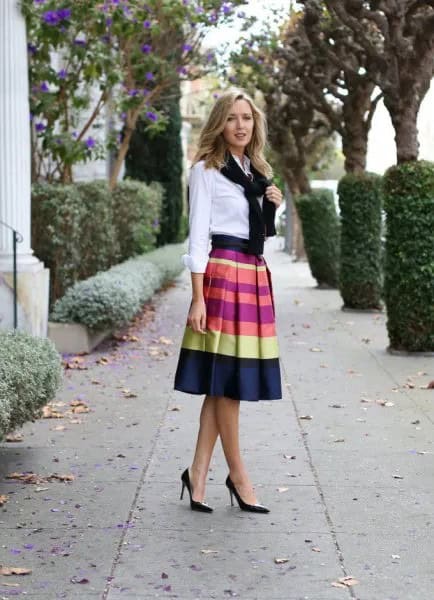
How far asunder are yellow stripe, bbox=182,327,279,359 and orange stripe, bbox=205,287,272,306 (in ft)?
0.55

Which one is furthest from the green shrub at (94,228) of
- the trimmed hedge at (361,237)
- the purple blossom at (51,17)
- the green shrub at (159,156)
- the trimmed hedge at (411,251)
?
the green shrub at (159,156)

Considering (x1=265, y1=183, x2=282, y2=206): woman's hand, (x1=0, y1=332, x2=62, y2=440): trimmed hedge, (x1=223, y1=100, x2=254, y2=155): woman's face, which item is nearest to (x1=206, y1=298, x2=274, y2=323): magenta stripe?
(x1=265, y1=183, x2=282, y2=206): woman's hand

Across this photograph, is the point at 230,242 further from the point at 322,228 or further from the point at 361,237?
the point at 322,228

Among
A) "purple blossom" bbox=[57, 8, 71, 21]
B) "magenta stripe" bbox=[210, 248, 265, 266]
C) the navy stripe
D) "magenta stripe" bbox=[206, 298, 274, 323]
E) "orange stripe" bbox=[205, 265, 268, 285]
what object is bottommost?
the navy stripe

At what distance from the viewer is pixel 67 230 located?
12664 millimetres

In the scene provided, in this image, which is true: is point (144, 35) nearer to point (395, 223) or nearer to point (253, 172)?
point (395, 223)

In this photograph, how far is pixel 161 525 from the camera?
518 centimetres

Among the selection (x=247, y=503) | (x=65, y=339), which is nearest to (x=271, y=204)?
(x=247, y=503)

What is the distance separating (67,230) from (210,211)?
297 inches

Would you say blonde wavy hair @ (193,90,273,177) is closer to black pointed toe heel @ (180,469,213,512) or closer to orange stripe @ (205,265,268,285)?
orange stripe @ (205,265,268,285)

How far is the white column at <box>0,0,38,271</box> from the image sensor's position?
33.6ft

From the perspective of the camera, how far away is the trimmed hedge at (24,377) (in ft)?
19.3

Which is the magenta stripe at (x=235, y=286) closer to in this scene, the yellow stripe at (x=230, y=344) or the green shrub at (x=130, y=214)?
the yellow stripe at (x=230, y=344)

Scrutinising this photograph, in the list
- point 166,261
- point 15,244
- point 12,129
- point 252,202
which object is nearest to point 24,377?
point 252,202
